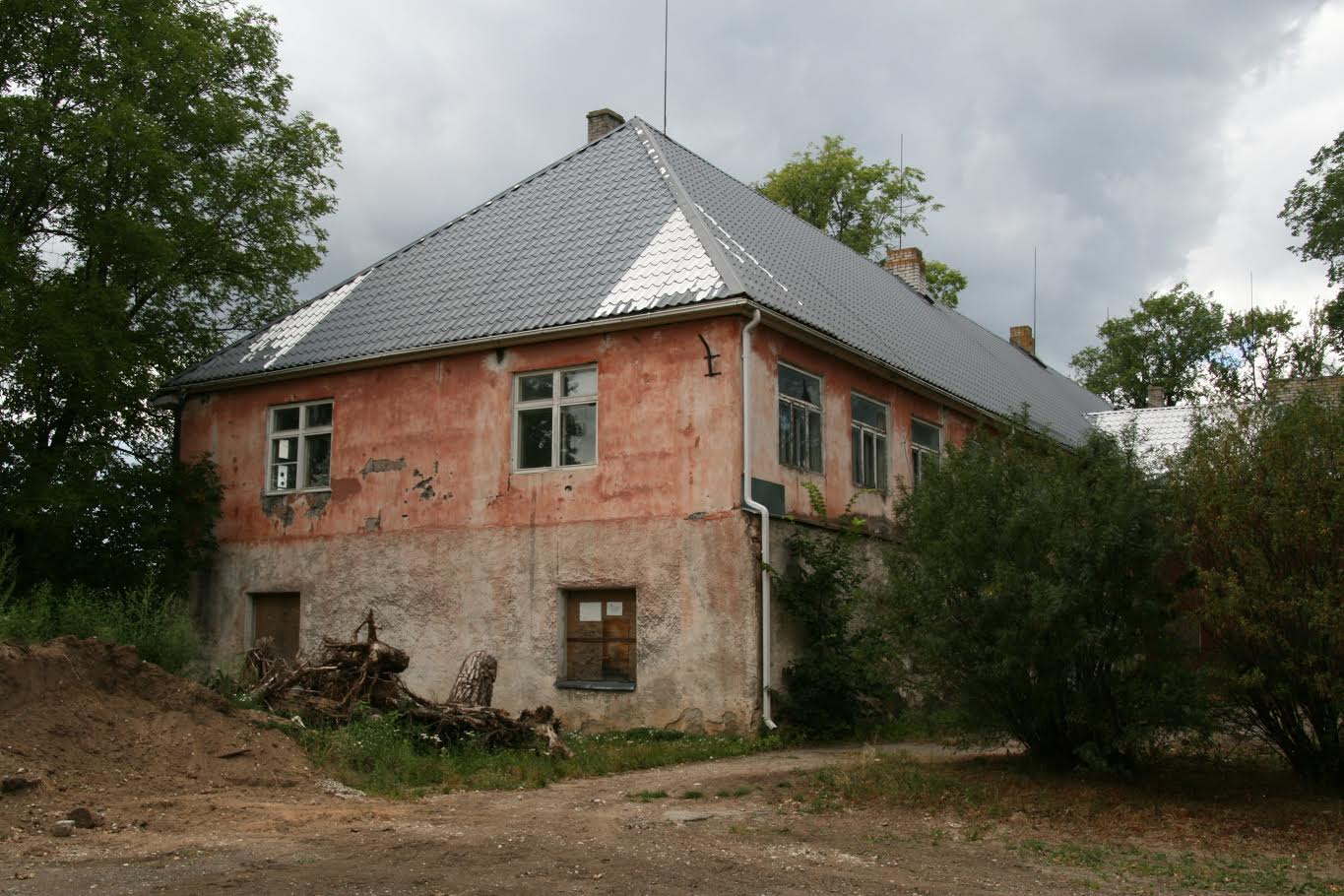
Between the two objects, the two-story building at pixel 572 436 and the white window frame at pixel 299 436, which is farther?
the white window frame at pixel 299 436

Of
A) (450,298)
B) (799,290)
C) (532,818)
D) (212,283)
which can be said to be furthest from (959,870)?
(212,283)

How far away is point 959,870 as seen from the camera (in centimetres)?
744

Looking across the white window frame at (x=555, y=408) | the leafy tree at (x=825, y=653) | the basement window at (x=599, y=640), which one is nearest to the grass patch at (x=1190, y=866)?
the leafy tree at (x=825, y=653)

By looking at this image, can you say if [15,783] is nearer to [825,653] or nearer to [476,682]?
[476,682]

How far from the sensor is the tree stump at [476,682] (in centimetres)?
1284

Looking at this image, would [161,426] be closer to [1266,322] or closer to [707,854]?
[707,854]

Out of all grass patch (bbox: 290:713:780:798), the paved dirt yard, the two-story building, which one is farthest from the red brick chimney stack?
the paved dirt yard

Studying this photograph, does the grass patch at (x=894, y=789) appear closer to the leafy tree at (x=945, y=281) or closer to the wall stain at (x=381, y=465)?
the wall stain at (x=381, y=465)

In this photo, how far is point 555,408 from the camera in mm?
15797

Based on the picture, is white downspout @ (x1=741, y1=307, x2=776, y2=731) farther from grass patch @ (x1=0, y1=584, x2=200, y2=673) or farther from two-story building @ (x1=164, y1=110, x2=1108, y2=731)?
grass patch @ (x1=0, y1=584, x2=200, y2=673)

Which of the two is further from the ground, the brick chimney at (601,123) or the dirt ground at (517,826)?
the brick chimney at (601,123)

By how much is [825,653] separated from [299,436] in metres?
8.33

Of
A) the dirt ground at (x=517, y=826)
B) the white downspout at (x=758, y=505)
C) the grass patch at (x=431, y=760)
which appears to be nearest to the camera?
the dirt ground at (x=517, y=826)

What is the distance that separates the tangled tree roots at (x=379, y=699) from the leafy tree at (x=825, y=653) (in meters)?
2.96
